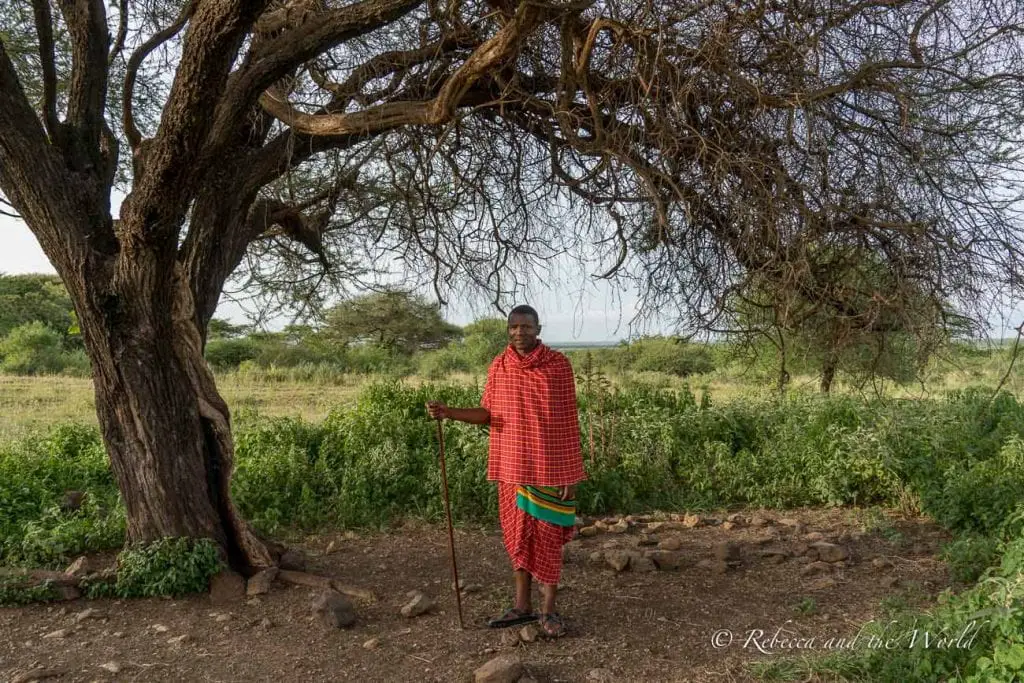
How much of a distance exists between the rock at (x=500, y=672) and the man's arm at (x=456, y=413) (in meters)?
1.12

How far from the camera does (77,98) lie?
4922 mm

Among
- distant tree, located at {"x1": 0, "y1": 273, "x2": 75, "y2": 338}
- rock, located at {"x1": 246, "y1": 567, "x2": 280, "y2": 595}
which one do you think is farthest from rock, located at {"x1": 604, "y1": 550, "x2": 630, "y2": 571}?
distant tree, located at {"x1": 0, "y1": 273, "x2": 75, "y2": 338}

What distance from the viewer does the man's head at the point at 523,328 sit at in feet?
13.0

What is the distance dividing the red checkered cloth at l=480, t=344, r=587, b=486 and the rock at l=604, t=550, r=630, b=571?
1.16 m

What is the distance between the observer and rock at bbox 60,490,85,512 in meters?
6.14

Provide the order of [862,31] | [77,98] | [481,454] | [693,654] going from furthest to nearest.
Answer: [481,454] < [77,98] < [862,31] < [693,654]

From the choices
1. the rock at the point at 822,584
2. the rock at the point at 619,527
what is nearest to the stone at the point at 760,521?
the rock at the point at 619,527

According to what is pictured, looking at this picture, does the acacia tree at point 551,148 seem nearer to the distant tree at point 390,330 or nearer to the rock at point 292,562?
the rock at point 292,562

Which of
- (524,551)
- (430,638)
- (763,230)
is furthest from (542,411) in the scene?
(763,230)

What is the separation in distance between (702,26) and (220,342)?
25.3 meters

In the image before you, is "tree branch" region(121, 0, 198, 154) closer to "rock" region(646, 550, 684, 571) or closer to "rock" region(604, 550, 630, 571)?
"rock" region(604, 550, 630, 571)

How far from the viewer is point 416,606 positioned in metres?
4.29

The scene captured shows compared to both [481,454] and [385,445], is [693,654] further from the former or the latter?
[385,445]

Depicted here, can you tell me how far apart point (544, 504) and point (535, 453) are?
26cm
